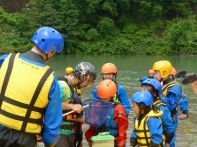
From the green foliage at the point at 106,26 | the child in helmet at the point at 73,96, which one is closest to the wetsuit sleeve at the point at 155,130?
the child in helmet at the point at 73,96

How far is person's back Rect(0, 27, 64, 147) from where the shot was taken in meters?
3.50

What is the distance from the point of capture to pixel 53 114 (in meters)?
3.57

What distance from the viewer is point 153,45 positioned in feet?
113

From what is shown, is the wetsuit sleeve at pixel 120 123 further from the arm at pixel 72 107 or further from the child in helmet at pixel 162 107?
the arm at pixel 72 107

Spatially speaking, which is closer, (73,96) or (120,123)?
(73,96)

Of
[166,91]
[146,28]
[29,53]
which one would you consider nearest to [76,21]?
[146,28]

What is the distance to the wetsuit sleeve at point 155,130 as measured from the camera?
189 inches

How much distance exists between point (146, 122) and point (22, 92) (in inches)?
72.8

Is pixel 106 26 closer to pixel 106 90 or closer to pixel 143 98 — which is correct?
pixel 106 90

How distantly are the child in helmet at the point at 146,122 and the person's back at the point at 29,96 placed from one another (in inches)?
59.4

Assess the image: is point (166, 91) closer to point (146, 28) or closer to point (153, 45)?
point (153, 45)

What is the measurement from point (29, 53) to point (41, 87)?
1.08 feet

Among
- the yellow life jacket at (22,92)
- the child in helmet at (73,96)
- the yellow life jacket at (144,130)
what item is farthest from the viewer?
the yellow life jacket at (144,130)

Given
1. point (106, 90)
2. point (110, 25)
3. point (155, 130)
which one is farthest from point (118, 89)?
point (110, 25)
